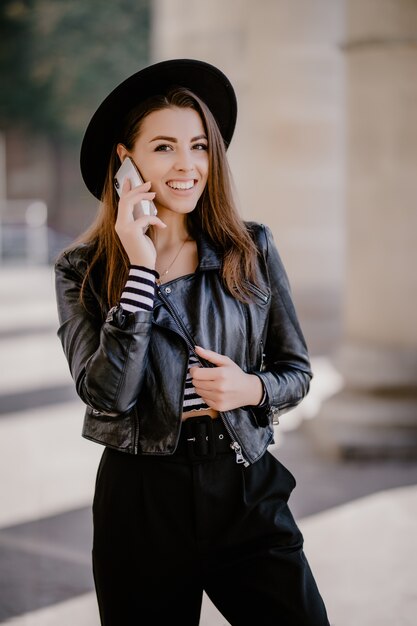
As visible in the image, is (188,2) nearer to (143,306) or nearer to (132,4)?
(143,306)

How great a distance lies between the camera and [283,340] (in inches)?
103

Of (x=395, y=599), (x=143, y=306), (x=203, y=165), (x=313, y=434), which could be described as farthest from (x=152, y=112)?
(x=313, y=434)

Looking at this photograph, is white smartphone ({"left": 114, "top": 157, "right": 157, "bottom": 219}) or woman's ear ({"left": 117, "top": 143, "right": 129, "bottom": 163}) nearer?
white smartphone ({"left": 114, "top": 157, "right": 157, "bottom": 219})

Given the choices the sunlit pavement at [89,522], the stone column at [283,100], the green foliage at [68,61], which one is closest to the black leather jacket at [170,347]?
the sunlit pavement at [89,522]

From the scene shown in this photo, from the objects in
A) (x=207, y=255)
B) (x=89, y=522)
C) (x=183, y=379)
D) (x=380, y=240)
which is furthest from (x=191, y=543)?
(x=380, y=240)

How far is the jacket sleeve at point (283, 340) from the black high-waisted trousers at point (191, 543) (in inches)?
9.6

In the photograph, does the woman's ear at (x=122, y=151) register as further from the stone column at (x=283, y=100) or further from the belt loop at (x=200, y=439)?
the stone column at (x=283, y=100)

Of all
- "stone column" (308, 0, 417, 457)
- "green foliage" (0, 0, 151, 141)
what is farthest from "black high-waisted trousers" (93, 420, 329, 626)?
"green foliage" (0, 0, 151, 141)

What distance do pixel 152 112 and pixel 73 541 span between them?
3396 millimetres

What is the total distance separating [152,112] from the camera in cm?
251

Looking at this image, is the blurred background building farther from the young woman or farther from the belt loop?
the belt loop

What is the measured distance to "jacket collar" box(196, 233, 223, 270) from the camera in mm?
2527

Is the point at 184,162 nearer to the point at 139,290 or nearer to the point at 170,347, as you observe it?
the point at 139,290

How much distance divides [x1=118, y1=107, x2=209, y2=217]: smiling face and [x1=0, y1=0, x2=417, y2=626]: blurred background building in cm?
242
